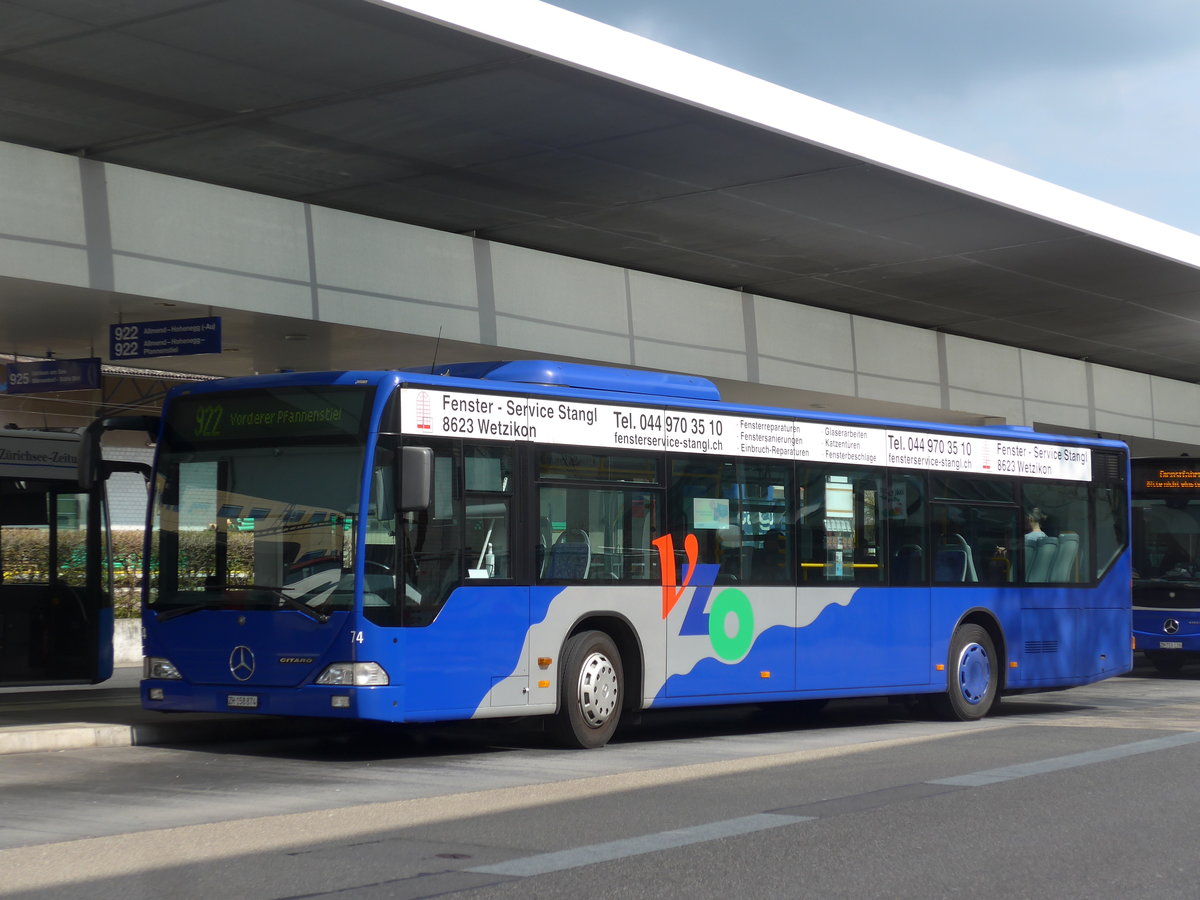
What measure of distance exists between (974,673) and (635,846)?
9.02 m

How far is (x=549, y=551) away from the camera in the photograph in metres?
12.1

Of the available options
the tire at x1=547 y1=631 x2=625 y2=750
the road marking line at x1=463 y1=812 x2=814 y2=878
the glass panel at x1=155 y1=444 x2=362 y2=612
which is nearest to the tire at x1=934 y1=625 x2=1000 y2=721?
the tire at x1=547 y1=631 x2=625 y2=750

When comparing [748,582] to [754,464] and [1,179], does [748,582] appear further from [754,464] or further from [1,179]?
[1,179]

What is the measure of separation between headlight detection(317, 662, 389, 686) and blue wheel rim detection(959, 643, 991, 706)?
7.03m

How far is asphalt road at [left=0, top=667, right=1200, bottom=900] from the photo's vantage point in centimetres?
688

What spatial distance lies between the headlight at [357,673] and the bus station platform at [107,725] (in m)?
2.36

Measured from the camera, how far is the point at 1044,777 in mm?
10648

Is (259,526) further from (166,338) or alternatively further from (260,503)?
(166,338)

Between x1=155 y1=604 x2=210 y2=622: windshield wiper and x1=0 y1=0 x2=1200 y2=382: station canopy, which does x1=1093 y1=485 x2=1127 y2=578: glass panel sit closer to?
x1=0 y1=0 x2=1200 y2=382: station canopy

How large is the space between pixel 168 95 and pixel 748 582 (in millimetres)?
6394

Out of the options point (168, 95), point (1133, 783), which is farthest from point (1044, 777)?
point (168, 95)

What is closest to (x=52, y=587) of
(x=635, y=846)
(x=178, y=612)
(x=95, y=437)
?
(x=95, y=437)

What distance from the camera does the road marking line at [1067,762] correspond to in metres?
10.5

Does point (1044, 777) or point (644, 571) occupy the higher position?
point (644, 571)
